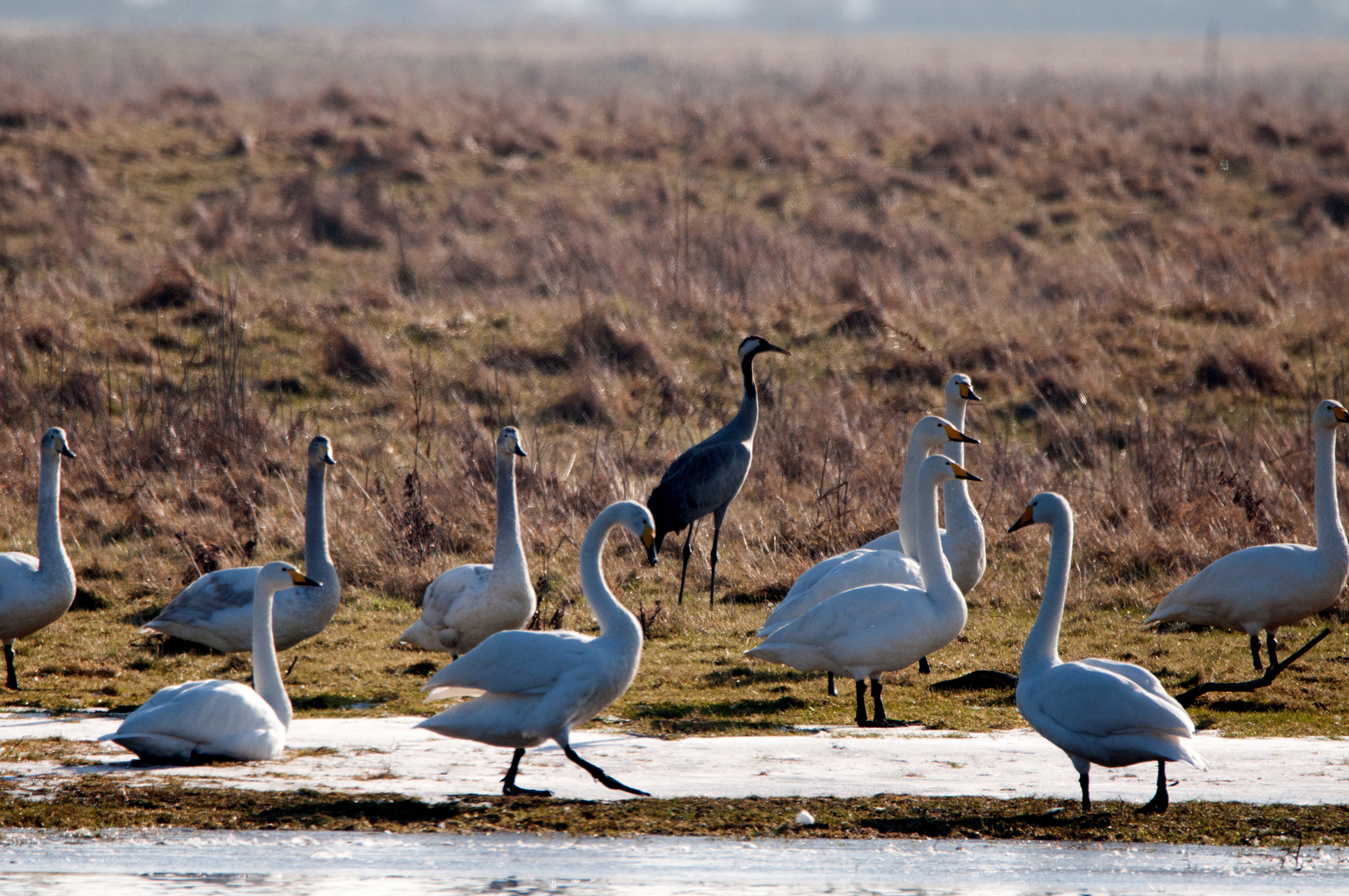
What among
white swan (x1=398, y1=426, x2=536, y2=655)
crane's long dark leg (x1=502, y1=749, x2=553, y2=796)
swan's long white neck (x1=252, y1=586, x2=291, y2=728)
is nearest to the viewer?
crane's long dark leg (x1=502, y1=749, x2=553, y2=796)

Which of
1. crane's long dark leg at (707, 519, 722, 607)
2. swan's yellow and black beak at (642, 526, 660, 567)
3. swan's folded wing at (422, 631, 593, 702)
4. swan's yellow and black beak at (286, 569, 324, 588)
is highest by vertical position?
swan's yellow and black beak at (642, 526, 660, 567)

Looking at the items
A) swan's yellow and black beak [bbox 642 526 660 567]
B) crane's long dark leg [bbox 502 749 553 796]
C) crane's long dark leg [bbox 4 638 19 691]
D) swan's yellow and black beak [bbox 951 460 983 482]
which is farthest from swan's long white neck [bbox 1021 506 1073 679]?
crane's long dark leg [bbox 4 638 19 691]

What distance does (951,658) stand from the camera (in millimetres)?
8141

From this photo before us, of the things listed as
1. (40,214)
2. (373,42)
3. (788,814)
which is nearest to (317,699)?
(788,814)

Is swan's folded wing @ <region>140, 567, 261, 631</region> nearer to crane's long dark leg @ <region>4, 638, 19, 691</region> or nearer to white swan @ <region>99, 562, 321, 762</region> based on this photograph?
crane's long dark leg @ <region>4, 638, 19, 691</region>

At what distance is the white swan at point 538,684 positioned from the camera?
18.2ft

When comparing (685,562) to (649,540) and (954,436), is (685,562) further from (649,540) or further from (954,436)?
(649,540)

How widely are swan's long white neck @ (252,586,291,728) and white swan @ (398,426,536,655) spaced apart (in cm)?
105

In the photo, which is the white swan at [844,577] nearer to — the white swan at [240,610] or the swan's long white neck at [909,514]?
the swan's long white neck at [909,514]

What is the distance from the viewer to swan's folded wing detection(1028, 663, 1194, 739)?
17.4 feet

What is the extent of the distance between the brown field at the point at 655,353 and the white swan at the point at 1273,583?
36cm

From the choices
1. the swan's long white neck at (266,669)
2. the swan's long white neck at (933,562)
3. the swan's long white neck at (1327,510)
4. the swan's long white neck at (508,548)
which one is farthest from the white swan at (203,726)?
the swan's long white neck at (1327,510)

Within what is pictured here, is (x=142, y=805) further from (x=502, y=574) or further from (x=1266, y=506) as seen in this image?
(x=1266, y=506)

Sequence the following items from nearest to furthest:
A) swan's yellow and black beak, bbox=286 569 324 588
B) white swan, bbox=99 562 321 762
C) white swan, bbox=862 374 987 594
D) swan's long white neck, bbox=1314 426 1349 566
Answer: white swan, bbox=99 562 321 762
swan's yellow and black beak, bbox=286 569 324 588
swan's long white neck, bbox=1314 426 1349 566
white swan, bbox=862 374 987 594
